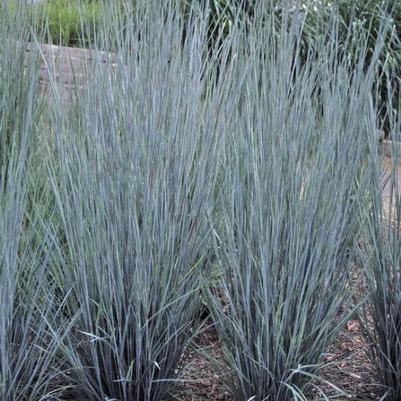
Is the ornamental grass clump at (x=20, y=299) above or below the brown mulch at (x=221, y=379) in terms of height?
above

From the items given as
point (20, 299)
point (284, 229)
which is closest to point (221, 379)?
point (284, 229)

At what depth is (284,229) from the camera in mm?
2293

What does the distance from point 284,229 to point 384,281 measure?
1.44 ft

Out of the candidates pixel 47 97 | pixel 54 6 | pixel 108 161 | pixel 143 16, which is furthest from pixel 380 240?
pixel 54 6

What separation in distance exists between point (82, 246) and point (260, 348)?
0.61 metres

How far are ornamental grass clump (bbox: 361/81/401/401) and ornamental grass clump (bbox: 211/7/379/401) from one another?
0.33 feet

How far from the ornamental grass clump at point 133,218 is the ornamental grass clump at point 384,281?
557 mm

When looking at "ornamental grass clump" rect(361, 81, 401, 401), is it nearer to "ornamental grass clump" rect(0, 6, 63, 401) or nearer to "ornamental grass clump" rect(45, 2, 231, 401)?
"ornamental grass clump" rect(45, 2, 231, 401)

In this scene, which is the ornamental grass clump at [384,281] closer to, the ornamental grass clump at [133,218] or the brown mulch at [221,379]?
the brown mulch at [221,379]

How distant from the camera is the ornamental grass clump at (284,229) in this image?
7.29ft

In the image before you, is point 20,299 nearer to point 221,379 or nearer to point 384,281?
point 221,379

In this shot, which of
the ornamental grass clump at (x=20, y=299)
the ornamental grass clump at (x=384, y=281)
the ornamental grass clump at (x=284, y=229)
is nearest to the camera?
the ornamental grass clump at (x=20, y=299)

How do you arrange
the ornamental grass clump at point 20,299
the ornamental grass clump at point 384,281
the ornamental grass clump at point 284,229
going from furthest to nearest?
1. the ornamental grass clump at point 384,281
2. the ornamental grass clump at point 284,229
3. the ornamental grass clump at point 20,299

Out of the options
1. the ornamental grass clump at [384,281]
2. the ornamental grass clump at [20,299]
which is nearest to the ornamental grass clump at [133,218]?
the ornamental grass clump at [20,299]
